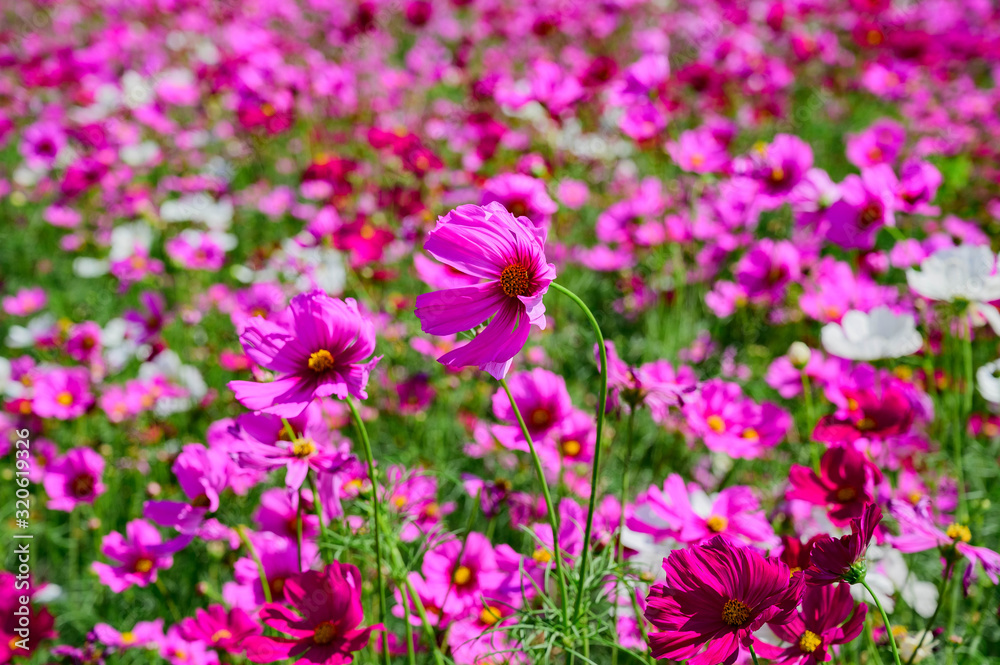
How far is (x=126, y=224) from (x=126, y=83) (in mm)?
1022

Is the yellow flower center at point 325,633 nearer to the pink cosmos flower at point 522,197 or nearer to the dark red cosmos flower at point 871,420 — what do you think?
the dark red cosmos flower at point 871,420

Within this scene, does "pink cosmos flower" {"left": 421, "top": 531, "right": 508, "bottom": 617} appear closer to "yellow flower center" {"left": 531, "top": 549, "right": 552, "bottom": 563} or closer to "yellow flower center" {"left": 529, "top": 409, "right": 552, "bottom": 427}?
"yellow flower center" {"left": 531, "top": 549, "right": 552, "bottom": 563}

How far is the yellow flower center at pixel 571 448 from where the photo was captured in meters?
1.27

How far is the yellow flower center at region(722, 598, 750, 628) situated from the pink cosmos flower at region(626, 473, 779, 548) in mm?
218

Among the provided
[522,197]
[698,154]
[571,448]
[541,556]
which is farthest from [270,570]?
[698,154]

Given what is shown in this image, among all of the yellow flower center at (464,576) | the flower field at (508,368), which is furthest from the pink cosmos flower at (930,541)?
the yellow flower center at (464,576)

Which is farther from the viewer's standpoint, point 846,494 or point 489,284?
point 846,494

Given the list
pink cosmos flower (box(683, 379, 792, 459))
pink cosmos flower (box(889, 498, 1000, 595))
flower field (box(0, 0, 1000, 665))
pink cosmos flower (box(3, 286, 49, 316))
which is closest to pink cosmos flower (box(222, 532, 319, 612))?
flower field (box(0, 0, 1000, 665))

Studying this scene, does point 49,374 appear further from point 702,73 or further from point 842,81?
point 842,81

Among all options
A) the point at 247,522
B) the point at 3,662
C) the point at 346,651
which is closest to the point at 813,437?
the point at 346,651

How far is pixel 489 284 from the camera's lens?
0.68 meters

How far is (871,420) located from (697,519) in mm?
326

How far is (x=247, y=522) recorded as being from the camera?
1.46 metres

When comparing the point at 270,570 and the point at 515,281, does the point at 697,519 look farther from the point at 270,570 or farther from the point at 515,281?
the point at 270,570
